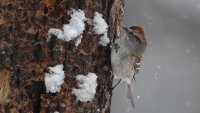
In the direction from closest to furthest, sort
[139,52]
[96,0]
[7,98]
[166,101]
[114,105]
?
[7,98], [96,0], [139,52], [114,105], [166,101]

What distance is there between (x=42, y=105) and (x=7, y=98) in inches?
9.4

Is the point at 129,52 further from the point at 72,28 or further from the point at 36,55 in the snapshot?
the point at 36,55

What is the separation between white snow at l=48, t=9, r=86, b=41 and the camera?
395cm

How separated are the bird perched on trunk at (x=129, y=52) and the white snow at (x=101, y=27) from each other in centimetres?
46

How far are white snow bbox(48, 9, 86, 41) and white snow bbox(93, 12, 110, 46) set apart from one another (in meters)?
0.11

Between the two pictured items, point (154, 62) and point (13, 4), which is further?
point (154, 62)

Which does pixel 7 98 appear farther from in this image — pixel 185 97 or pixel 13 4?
pixel 185 97

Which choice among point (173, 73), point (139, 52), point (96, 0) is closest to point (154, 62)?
point (173, 73)

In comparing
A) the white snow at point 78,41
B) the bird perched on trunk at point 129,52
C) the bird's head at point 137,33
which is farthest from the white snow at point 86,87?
the bird's head at point 137,33

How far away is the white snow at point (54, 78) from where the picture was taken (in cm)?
391

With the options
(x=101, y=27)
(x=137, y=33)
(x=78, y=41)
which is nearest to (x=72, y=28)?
(x=78, y=41)

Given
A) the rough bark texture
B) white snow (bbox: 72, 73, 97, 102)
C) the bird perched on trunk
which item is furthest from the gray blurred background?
the rough bark texture

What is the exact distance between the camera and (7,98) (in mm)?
3857

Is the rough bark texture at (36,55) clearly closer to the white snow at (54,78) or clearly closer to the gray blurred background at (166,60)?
the white snow at (54,78)
